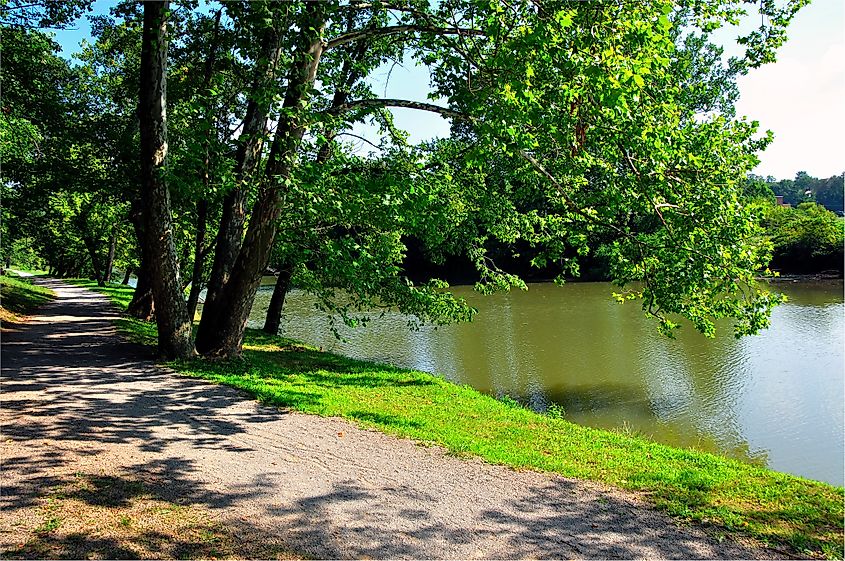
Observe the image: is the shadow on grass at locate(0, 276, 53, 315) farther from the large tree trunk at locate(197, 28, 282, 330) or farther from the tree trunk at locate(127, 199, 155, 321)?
the large tree trunk at locate(197, 28, 282, 330)

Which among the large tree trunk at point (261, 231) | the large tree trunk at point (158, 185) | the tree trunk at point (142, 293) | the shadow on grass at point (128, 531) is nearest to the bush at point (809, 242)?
the tree trunk at point (142, 293)

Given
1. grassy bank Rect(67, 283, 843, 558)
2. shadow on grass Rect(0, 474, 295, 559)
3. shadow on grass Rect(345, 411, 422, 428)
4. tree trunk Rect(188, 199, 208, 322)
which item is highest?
tree trunk Rect(188, 199, 208, 322)

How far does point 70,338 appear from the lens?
1197 cm

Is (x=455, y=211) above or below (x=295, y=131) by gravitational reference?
below

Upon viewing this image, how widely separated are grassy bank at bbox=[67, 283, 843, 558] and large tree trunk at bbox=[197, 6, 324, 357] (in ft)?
2.15

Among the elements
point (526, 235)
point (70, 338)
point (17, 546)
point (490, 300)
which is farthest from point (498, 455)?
point (490, 300)

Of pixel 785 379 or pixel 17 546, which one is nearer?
pixel 17 546

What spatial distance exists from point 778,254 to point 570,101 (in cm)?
4435

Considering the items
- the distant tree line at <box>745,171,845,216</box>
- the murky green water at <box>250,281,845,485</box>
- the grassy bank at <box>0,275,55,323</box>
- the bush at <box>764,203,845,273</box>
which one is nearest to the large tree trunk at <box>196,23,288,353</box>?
the murky green water at <box>250,281,845,485</box>

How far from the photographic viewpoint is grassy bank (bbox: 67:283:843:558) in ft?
15.8

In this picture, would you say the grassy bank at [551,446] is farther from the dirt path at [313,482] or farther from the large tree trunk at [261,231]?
the large tree trunk at [261,231]

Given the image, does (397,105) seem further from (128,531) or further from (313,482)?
(128,531)

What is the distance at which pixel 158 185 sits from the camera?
9297 millimetres

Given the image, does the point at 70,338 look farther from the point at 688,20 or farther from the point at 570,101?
the point at 688,20
